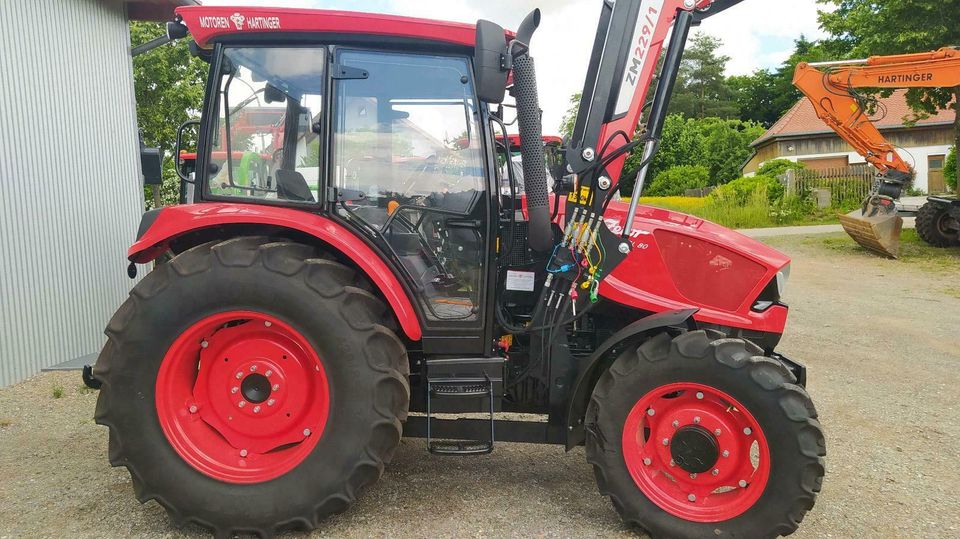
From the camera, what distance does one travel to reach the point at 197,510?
2963 millimetres

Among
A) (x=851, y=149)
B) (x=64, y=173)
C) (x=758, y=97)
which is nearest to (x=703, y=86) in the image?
(x=758, y=97)

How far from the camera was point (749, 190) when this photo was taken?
64.2 ft

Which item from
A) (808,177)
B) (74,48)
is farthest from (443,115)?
(808,177)

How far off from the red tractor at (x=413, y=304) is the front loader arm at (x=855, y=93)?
34.5 ft

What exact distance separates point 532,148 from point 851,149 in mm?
37064

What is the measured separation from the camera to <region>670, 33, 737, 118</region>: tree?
56094 millimetres

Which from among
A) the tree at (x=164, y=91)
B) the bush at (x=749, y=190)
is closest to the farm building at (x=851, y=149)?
the bush at (x=749, y=190)

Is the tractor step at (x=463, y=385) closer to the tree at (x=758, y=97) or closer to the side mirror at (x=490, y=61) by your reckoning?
the side mirror at (x=490, y=61)

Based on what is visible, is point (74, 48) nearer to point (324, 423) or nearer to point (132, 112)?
point (132, 112)

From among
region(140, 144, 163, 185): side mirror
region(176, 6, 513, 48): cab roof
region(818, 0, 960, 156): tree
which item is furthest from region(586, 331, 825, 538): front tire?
region(818, 0, 960, 156): tree

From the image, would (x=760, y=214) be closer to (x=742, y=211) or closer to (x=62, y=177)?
(x=742, y=211)

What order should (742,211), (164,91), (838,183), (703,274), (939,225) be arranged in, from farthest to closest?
1. (838,183)
2. (742,211)
3. (164,91)
4. (939,225)
5. (703,274)

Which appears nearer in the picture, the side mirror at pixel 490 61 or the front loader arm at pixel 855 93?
the side mirror at pixel 490 61

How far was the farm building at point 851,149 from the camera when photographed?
32.2 meters
